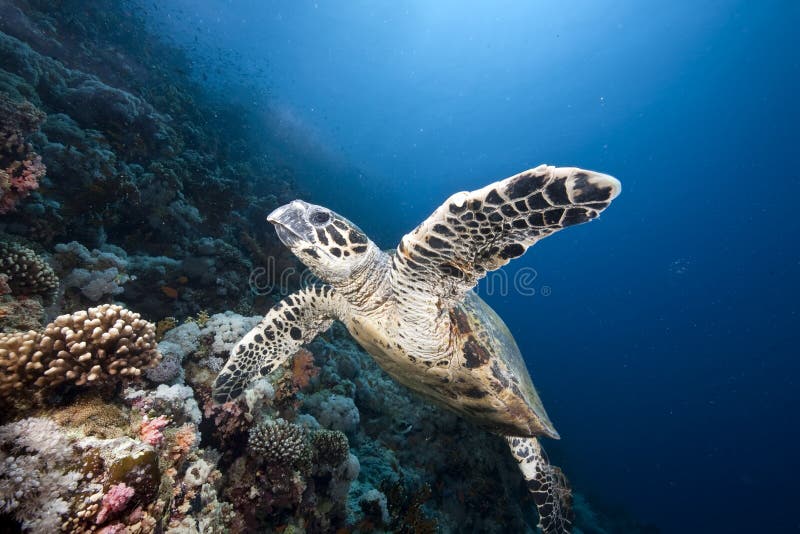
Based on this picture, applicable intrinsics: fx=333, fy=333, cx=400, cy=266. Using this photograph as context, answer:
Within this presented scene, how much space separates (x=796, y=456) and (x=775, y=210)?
42.0 m

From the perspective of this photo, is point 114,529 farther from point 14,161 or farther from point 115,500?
point 14,161

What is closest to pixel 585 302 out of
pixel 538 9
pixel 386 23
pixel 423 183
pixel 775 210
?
pixel 775 210

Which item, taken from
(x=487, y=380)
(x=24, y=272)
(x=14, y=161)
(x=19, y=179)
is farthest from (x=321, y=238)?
(x=14, y=161)

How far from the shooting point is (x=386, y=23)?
188ft

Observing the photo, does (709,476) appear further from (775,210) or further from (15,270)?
(15,270)

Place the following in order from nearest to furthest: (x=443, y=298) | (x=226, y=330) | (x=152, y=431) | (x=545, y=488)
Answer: (x=152, y=431) → (x=443, y=298) → (x=226, y=330) → (x=545, y=488)

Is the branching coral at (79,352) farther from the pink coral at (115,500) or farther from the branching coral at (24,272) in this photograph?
the branching coral at (24,272)

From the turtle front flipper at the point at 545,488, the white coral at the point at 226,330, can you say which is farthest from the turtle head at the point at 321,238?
the turtle front flipper at the point at 545,488

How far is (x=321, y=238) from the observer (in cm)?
254

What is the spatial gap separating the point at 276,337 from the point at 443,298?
1.86m

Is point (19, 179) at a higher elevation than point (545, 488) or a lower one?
higher

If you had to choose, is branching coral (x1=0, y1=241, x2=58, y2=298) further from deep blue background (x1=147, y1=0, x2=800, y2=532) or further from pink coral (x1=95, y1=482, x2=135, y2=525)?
deep blue background (x1=147, y1=0, x2=800, y2=532)

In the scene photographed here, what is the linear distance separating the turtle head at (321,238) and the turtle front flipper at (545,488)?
3.40 m

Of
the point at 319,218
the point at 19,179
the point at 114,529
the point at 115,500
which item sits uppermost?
the point at 19,179
